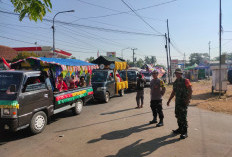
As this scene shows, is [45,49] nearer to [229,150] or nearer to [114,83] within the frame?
[114,83]

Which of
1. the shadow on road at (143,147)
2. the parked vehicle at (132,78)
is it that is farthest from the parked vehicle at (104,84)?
the shadow on road at (143,147)

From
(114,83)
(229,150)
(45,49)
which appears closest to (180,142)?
(229,150)

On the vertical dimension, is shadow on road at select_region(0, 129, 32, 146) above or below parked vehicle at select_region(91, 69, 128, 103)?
below

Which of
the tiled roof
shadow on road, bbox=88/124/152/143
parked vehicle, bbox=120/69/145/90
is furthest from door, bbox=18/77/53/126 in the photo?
the tiled roof

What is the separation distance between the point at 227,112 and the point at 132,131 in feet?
17.0

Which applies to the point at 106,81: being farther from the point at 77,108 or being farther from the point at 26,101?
the point at 26,101

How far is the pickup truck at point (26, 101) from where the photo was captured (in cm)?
454

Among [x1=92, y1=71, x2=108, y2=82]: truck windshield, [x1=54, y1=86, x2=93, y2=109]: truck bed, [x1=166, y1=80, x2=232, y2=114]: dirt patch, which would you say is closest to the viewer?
[x1=54, y1=86, x2=93, y2=109]: truck bed

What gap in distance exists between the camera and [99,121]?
6805mm

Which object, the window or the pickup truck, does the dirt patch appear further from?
the window

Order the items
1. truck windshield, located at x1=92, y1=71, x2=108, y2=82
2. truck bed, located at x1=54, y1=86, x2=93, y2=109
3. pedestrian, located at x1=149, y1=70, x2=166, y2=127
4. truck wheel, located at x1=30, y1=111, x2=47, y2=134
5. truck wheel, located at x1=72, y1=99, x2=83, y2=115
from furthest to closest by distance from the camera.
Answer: truck windshield, located at x1=92, y1=71, x2=108, y2=82
truck wheel, located at x1=72, y1=99, x2=83, y2=115
truck bed, located at x1=54, y1=86, x2=93, y2=109
pedestrian, located at x1=149, y1=70, x2=166, y2=127
truck wheel, located at x1=30, y1=111, x2=47, y2=134

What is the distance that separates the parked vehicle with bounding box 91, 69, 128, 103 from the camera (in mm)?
10508

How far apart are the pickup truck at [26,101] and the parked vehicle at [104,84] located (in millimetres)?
4061

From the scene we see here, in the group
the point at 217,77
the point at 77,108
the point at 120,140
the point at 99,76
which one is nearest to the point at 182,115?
the point at 120,140
